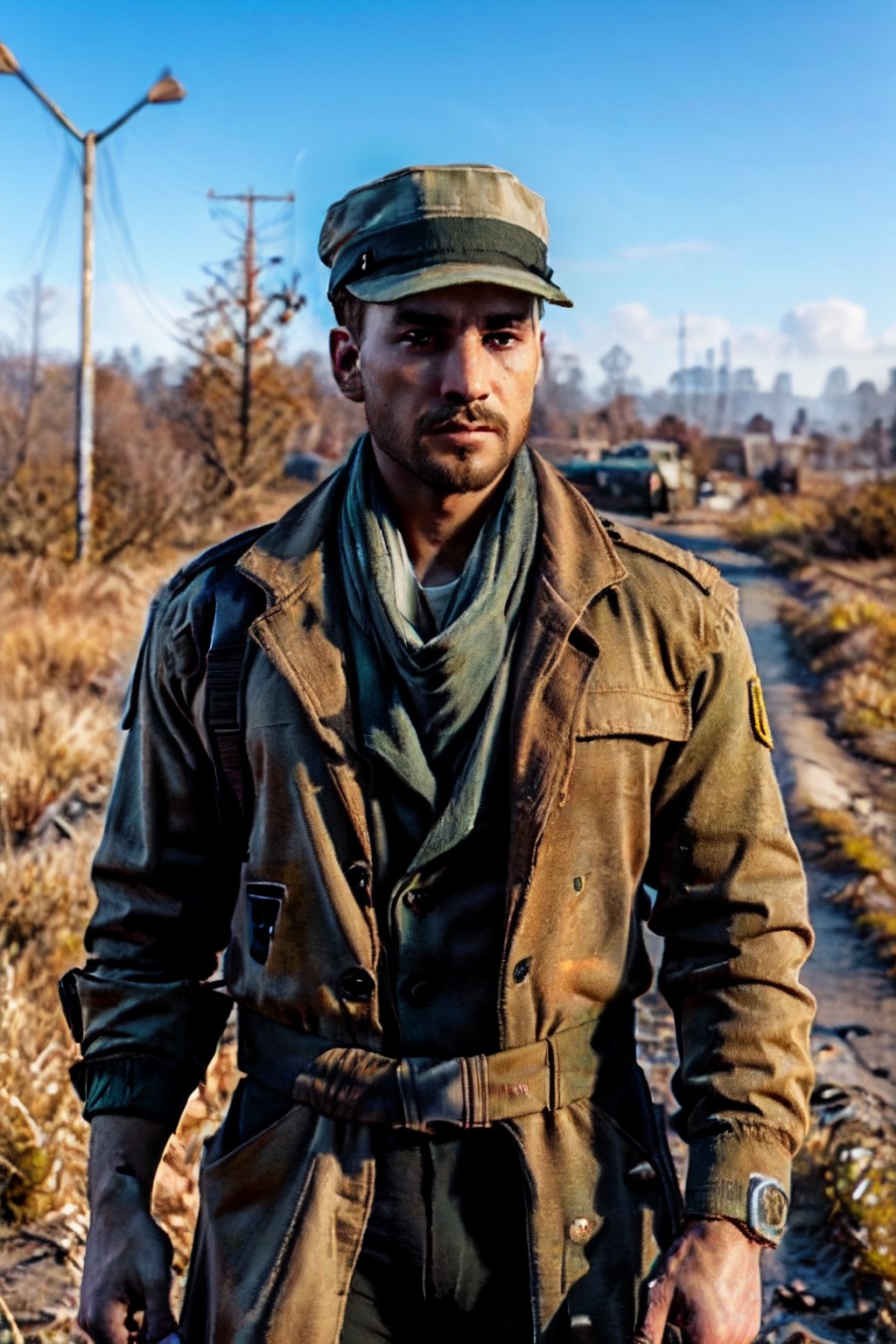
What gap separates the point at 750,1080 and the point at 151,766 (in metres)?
0.96

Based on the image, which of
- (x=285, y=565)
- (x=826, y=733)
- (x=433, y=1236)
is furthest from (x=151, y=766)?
(x=826, y=733)

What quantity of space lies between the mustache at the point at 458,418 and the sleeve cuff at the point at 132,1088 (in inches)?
39.5

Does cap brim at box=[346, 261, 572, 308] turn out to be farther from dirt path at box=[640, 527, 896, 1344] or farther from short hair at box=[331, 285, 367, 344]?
dirt path at box=[640, 527, 896, 1344]

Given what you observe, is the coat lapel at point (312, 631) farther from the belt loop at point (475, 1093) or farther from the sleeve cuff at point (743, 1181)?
the sleeve cuff at point (743, 1181)

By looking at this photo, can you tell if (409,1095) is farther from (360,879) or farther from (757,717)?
(757,717)

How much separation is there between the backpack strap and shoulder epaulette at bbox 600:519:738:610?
53 cm

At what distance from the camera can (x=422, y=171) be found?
6.09 feet

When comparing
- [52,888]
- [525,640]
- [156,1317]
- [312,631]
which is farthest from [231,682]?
[52,888]

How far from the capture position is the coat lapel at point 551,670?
1700mm

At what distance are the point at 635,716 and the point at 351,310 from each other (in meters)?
0.77

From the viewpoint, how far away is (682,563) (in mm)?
1903

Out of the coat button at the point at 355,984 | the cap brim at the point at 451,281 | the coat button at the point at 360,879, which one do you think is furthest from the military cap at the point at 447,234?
the coat button at the point at 355,984

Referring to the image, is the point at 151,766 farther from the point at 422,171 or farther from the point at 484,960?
the point at 422,171

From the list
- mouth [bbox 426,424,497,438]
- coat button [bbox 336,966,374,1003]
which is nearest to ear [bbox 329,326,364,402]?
mouth [bbox 426,424,497,438]
